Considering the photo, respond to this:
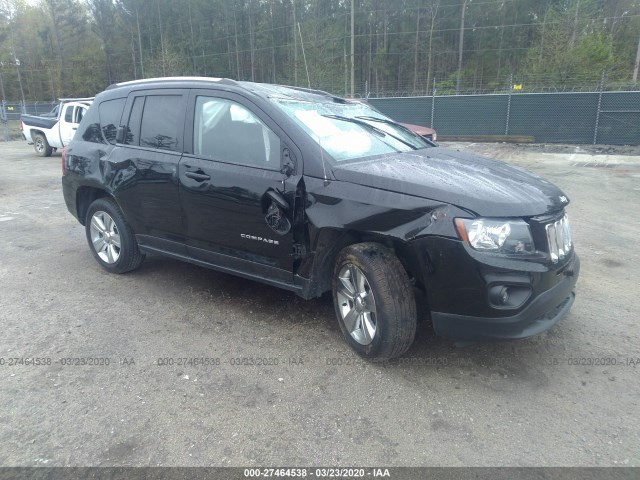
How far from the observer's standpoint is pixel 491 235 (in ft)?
9.35

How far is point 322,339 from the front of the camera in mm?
3705

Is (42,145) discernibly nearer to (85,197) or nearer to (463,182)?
(85,197)

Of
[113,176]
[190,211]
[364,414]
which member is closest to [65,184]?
[113,176]

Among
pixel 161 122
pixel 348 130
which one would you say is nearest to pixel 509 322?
pixel 348 130

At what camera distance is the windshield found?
364cm

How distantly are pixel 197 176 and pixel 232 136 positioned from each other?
44 centimetres

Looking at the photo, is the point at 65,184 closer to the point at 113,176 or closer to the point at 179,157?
the point at 113,176

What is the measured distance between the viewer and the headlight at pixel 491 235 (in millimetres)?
2838

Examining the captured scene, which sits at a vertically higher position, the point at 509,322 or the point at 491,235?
the point at 491,235

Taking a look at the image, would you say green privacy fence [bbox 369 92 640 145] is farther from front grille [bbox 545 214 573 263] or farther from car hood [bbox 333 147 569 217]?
front grille [bbox 545 214 573 263]

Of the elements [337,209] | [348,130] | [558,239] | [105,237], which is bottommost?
[105,237]

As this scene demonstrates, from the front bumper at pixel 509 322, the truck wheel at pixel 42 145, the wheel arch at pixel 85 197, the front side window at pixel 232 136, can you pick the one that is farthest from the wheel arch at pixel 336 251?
the truck wheel at pixel 42 145

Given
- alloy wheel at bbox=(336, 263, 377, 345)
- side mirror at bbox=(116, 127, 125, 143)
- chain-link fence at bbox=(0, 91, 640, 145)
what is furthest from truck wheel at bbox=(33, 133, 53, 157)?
alloy wheel at bbox=(336, 263, 377, 345)

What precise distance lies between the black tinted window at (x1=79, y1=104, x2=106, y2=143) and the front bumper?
3.86m
